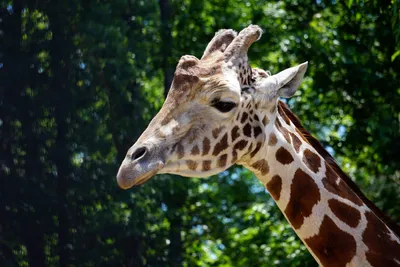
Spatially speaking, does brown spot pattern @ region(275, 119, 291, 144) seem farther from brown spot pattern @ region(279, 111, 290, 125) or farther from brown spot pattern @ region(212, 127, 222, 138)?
brown spot pattern @ region(212, 127, 222, 138)

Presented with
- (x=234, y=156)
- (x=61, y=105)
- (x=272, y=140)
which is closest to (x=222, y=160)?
(x=234, y=156)

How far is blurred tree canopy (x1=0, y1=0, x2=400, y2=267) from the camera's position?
10219 millimetres

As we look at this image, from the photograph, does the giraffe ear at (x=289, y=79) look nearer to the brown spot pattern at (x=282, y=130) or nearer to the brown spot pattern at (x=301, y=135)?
the brown spot pattern at (x=282, y=130)

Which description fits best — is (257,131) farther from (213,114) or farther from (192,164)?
(192,164)

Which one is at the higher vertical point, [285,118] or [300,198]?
[285,118]

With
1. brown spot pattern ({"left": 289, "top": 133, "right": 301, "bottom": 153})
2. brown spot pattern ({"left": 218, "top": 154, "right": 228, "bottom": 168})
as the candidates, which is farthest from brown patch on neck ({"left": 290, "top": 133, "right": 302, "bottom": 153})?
brown spot pattern ({"left": 218, "top": 154, "right": 228, "bottom": 168})

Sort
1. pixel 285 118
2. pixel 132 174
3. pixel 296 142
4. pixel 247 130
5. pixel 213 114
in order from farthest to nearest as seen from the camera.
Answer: pixel 285 118
pixel 296 142
pixel 247 130
pixel 213 114
pixel 132 174

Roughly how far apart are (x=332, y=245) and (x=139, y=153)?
1173 millimetres

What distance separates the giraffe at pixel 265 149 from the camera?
511 centimetres

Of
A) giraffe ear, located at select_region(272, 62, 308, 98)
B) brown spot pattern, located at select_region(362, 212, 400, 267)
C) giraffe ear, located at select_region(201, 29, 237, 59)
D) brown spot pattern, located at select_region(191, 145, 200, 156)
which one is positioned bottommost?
brown spot pattern, located at select_region(362, 212, 400, 267)

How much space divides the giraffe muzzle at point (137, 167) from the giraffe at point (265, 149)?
181 mm

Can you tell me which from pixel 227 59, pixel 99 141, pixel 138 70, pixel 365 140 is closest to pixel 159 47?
pixel 138 70

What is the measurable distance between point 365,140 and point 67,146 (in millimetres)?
3067

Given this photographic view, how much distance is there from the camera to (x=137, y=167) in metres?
4.77
